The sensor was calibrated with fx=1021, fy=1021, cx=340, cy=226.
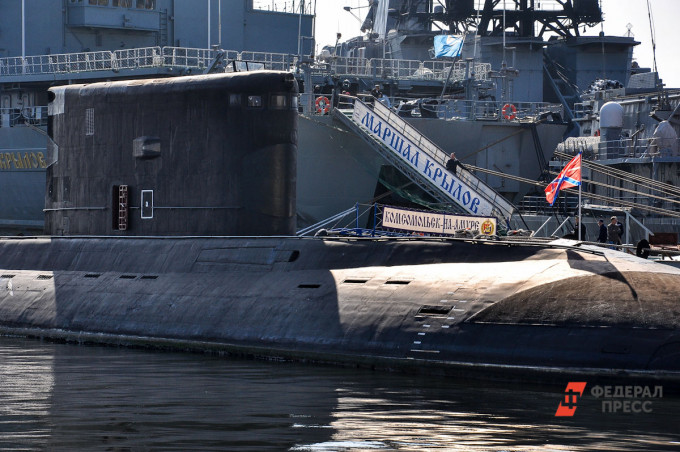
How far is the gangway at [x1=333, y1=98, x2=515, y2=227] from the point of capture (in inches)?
1134

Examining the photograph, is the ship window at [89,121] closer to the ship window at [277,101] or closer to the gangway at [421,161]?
Result: the ship window at [277,101]

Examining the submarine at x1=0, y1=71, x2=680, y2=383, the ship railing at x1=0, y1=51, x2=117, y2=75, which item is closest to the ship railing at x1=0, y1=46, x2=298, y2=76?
the ship railing at x1=0, y1=51, x2=117, y2=75

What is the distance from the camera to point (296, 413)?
35.9 feet

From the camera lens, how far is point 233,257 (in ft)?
57.5

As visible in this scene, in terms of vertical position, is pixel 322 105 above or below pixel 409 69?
below

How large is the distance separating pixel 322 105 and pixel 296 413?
880 inches

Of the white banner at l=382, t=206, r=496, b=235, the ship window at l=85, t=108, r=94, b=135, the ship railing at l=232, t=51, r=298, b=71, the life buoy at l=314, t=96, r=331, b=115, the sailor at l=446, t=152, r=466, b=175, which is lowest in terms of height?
the white banner at l=382, t=206, r=496, b=235

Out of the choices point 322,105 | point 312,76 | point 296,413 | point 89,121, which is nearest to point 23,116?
point 312,76

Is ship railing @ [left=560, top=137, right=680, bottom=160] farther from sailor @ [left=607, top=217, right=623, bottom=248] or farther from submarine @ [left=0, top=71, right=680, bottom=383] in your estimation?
submarine @ [left=0, top=71, right=680, bottom=383]

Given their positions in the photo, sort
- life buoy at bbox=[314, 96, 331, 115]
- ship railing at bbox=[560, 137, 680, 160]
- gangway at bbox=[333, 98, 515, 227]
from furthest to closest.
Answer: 1. ship railing at bbox=[560, 137, 680, 160]
2. life buoy at bbox=[314, 96, 331, 115]
3. gangway at bbox=[333, 98, 515, 227]

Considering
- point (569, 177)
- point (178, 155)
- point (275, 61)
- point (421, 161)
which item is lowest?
point (569, 177)

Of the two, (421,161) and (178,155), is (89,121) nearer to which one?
(178,155)

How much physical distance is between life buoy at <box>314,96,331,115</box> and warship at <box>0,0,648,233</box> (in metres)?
0.14

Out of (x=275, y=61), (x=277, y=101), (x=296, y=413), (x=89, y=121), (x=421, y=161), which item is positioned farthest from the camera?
(x=275, y=61)
